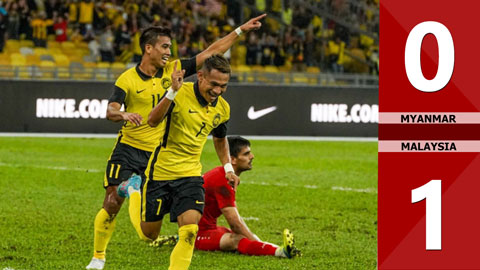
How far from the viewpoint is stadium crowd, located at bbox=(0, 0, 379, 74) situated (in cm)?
2228

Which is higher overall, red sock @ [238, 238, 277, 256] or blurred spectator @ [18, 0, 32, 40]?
blurred spectator @ [18, 0, 32, 40]

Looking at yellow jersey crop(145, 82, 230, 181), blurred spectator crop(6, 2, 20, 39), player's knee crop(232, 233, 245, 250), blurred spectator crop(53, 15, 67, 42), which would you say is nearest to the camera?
yellow jersey crop(145, 82, 230, 181)

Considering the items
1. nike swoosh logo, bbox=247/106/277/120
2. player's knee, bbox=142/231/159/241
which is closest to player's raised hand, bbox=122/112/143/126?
player's knee, bbox=142/231/159/241

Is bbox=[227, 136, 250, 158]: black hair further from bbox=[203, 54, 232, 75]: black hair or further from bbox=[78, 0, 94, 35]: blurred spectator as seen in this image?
bbox=[78, 0, 94, 35]: blurred spectator

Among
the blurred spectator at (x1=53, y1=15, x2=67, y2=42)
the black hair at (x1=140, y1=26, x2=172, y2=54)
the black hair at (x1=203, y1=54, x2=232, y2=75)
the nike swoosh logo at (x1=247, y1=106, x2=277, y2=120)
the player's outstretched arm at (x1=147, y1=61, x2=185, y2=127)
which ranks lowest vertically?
the player's outstretched arm at (x1=147, y1=61, x2=185, y2=127)

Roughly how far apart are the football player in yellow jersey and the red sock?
123 cm

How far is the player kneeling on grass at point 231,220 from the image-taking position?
25.6 ft

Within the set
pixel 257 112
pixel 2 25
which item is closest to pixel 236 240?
pixel 257 112

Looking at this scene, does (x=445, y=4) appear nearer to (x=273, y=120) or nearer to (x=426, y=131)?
(x=426, y=131)

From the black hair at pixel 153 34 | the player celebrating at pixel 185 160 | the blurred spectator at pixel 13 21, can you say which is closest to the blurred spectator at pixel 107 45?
the blurred spectator at pixel 13 21

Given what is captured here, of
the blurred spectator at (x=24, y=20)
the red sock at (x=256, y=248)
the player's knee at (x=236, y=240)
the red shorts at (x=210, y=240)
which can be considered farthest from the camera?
the blurred spectator at (x=24, y=20)

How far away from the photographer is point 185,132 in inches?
240

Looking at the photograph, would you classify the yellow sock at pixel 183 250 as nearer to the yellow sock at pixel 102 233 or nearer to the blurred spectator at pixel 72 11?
the yellow sock at pixel 102 233

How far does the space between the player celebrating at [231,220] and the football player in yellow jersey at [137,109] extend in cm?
84
